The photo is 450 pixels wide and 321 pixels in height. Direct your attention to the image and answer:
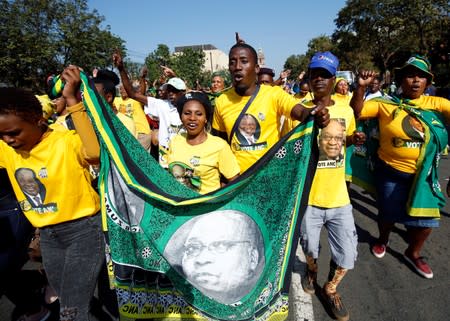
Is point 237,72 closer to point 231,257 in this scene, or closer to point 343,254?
point 231,257

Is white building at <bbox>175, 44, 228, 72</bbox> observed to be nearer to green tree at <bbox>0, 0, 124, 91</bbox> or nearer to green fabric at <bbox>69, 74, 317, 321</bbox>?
green tree at <bbox>0, 0, 124, 91</bbox>

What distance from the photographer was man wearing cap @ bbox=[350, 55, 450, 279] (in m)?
3.00

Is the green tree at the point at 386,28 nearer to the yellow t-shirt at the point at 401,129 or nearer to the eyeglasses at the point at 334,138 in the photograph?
the yellow t-shirt at the point at 401,129

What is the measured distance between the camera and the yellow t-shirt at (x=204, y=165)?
8.29 ft

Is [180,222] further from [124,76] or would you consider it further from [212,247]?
[124,76]

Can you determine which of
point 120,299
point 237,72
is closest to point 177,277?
point 120,299

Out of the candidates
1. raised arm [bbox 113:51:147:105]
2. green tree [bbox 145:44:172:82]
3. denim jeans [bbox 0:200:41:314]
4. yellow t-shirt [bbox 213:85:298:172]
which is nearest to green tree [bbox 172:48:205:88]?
green tree [bbox 145:44:172:82]

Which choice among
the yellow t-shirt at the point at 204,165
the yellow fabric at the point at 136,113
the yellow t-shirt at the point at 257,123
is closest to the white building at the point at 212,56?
the yellow fabric at the point at 136,113

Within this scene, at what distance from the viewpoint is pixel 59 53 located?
1114 inches

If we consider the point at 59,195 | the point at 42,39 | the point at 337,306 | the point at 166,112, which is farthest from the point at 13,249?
the point at 42,39

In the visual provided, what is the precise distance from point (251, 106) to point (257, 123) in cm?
16

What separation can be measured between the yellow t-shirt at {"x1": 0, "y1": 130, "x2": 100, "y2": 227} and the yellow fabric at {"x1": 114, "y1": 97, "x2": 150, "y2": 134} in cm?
299

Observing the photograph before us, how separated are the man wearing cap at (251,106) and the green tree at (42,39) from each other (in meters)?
27.7

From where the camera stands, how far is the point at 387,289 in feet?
10.2
